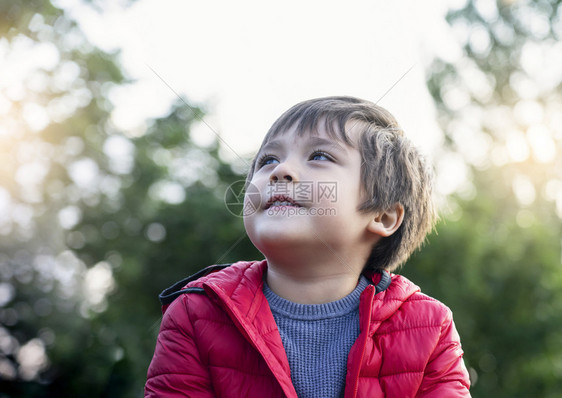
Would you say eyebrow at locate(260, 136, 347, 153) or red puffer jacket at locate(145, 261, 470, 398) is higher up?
eyebrow at locate(260, 136, 347, 153)

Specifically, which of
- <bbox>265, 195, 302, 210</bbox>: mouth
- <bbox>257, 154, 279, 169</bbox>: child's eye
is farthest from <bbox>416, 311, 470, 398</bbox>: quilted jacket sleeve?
<bbox>257, 154, 279, 169</bbox>: child's eye

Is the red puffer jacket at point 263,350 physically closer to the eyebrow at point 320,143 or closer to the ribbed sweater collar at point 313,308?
the ribbed sweater collar at point 313,308

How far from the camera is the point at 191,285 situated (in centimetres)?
169

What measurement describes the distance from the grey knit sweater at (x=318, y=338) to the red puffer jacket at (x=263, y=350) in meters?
0.05

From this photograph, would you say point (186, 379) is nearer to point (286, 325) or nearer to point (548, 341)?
point (286, 325)

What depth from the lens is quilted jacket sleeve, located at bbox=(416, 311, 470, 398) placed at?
1.51 meters

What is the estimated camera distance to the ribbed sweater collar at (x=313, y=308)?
1612mm

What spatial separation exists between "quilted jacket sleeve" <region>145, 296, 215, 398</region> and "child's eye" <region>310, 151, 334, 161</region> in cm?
59

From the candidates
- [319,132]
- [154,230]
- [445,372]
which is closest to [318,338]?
[445,372]

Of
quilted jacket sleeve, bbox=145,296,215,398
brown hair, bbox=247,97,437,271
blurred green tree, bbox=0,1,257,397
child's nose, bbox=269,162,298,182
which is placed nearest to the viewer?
quilted jacket sleeve, bbox=145,296,215,398

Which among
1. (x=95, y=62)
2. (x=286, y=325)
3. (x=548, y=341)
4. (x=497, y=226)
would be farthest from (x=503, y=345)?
(x=95, y=62)

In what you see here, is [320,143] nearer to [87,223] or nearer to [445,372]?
[445,372]

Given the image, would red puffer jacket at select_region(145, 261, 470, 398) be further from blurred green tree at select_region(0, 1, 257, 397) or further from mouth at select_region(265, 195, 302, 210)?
blurred green tree at select_region(0, 1, 257, 397)

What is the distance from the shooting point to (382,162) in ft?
5.69
